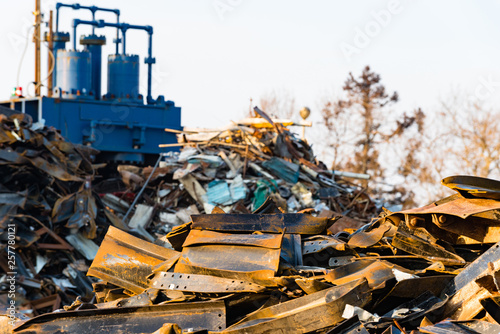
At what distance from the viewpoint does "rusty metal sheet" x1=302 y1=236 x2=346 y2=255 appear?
4.19 metres

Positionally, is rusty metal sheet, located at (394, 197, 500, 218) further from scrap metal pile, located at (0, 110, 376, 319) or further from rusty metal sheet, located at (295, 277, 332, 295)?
scrap metal pile, located at (0, 110, 376, 319)

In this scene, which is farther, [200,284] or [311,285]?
[200,284]

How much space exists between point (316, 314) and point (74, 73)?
15000 millimetres

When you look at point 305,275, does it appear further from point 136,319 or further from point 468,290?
point 136,319

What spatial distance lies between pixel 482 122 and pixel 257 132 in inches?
612

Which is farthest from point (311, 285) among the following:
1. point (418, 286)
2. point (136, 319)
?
point (136, 319)

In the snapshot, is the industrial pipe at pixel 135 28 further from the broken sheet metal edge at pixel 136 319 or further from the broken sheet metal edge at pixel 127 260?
the broken sheet metal edge at pixel 136 319

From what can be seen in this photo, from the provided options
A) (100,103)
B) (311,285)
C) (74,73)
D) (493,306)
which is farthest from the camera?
(74,73)

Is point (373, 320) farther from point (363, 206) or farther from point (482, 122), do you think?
point (482, 122)

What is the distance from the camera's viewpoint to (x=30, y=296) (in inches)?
333

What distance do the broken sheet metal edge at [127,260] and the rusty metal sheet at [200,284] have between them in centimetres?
41

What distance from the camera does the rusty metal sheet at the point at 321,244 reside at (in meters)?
4.19

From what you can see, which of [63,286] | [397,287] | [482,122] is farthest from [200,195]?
[482,122]

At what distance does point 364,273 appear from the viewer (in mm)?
3674
